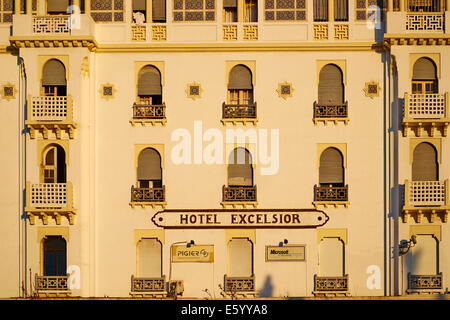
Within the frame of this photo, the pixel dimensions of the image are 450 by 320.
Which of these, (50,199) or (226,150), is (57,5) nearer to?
(50,199)

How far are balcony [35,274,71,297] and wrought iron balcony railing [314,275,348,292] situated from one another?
34.9 ft

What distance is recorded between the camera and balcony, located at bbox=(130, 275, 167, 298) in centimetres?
2897

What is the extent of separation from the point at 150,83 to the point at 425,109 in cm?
1200

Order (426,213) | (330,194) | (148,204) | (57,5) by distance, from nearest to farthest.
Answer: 1. (426,213)
2. (330,194)
3. (148,204)
4. (57,5)

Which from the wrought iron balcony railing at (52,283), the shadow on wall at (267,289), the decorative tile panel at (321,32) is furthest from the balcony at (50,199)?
the decorative tile panel at (321,32)

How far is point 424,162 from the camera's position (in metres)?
29.3

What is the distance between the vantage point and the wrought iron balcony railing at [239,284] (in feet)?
95.0

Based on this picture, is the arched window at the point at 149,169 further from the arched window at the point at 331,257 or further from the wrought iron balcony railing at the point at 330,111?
the arched window at the point at 331,257

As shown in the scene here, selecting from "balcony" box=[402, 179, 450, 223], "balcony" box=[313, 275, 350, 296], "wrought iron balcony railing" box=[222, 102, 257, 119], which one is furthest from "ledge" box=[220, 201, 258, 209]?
"balcony" box=[402, 179, 450, 223]

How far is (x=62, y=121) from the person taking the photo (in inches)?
1129

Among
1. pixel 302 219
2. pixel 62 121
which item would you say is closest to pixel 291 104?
pixel 302 219

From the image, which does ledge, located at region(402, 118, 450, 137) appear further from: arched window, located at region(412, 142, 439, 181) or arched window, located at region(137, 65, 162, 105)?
arched window, located at region(137, 65, 162, 105)

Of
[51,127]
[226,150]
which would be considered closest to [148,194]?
[226,150]

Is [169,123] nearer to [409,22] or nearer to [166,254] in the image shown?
[166,254]
